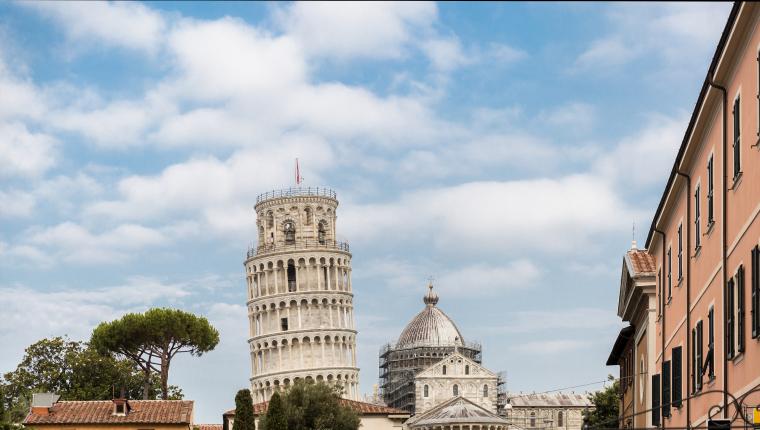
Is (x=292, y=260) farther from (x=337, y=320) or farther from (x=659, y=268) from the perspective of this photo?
(x=659, y=268)

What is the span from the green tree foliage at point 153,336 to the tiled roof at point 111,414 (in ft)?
145

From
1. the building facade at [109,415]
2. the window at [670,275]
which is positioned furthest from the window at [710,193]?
the building facade at [109,415]

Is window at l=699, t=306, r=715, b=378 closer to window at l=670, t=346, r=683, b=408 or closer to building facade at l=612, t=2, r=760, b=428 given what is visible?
building facade at l=612, t=2, r=760, b=428

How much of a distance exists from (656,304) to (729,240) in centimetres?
1816

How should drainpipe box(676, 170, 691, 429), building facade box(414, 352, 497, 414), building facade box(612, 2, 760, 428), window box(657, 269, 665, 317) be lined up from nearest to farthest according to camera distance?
building facade box(612, 2, 760, 428) < drainpipe box(676, 170, 691, 429) < window box(657, 269, 665, 317) < building facade box(414, 352, 497, 414)

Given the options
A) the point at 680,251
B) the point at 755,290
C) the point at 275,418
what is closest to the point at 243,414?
the point at 275,418

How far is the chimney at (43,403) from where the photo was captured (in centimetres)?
8956

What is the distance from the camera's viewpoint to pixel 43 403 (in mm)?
90625

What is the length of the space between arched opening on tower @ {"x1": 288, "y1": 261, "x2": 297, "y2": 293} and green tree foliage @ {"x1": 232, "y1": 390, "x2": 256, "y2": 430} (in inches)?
3412

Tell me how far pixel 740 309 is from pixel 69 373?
109680mm

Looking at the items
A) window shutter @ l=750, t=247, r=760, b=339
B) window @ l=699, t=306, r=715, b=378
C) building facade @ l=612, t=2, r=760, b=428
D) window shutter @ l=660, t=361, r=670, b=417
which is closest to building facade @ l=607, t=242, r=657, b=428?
window shutter @ l=660, t=361, r=670, b=417

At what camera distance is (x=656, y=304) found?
4475 centimetres

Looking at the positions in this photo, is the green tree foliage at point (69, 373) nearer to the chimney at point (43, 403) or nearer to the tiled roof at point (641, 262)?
the chimney at point (43, 403)

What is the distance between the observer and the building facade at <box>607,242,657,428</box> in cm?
4578
